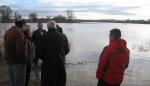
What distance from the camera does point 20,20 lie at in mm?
7512

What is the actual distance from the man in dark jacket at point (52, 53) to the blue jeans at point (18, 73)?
1.72 ft

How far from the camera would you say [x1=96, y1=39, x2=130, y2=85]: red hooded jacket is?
20.2 feet

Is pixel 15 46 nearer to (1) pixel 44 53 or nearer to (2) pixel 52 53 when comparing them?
(1) pixel 44 53

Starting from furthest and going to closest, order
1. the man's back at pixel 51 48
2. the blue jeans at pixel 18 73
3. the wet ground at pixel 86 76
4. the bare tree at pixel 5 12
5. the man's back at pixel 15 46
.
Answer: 1. the bare tree at pixel 5 12
2. the wet ground at pixel 86 76
3. the blue jeans at pixel 18 73
4. the man's back at pixel 15 46
5. the man's back at pixel 51 48

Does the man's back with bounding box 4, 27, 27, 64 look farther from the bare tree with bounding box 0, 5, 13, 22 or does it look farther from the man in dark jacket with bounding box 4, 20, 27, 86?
the bare tree with bounding box 0, 5, 13, 22

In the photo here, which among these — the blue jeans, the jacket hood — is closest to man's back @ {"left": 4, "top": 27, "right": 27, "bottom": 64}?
the blue jeans

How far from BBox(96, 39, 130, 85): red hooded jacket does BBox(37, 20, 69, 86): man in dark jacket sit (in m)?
1.12

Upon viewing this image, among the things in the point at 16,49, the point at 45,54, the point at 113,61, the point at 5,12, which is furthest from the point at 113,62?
the point at 5,12

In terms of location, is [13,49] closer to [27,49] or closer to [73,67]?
[27,49]

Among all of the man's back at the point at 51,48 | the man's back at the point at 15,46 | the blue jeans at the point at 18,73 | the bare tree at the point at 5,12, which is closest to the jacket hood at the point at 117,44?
the man's back at the point at 51,48

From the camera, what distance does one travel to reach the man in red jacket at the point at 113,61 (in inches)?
243

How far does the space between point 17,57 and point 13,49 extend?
0.18 meters

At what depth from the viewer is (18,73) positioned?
7480mm

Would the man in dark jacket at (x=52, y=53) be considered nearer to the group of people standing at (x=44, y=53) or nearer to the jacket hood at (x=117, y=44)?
the group of people standing at (x=44, y=53)
